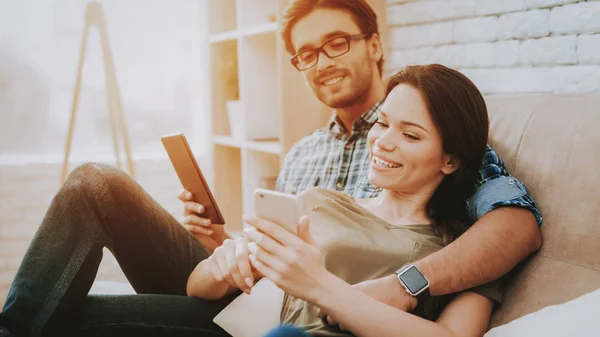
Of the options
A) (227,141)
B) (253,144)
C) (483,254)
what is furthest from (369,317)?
(227,141)

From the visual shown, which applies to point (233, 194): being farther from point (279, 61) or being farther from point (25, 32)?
point (25, 32)

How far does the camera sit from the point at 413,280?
1082mm

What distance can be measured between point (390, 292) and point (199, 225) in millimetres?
777

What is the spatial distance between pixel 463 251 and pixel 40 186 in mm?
2227

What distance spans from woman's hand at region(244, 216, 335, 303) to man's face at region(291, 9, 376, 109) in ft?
2.64

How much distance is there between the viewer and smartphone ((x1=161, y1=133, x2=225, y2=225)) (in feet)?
4.89

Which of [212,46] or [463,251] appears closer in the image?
[463,251]

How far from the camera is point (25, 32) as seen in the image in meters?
2.62

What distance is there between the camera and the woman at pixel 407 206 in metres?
1.16

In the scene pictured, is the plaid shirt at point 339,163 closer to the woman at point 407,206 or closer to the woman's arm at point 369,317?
the woman at point 407,206

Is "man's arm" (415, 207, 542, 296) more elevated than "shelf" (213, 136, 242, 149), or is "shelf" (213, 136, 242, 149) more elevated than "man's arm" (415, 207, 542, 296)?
"shelf" (213, 136, 242, 149)

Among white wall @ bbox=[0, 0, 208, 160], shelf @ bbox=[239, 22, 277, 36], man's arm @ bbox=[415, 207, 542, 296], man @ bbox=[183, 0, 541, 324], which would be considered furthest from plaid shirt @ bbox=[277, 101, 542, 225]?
white wall @ bbox=[0, 0, 208, 160]

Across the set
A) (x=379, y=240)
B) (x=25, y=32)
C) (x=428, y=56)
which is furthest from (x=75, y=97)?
(x=379, y=240)

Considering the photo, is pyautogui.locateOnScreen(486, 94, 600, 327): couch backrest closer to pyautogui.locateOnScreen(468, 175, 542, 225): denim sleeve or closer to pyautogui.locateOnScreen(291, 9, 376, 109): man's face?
pyautogui.locateOnScreen(468, 175, 542, 225): denim sleeve
